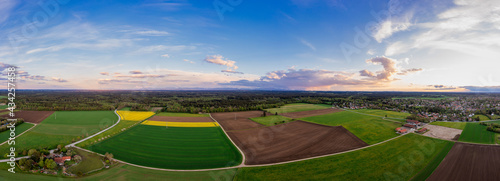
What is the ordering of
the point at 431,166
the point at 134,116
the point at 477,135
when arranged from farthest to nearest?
the point at 134,116
the point at 477,135
the point at 431,166

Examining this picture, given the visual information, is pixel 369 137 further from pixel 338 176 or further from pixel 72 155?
pixel 72 155

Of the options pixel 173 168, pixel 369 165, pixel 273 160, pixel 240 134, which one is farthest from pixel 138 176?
pixel 369 165

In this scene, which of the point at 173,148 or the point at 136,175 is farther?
the point at 173,148

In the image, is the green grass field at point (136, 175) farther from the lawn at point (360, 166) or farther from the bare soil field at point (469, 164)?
the bare soil field at point (469, 164)

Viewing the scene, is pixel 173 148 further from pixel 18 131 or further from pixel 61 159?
Answer: pixel 18 131

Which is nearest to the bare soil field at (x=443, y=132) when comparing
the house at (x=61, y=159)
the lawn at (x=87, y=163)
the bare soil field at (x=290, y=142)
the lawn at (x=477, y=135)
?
the lawn at (x=477, y=135)

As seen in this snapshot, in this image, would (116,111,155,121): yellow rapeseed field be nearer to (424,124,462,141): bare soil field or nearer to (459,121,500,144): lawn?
(424,124,462,141): bare soil field

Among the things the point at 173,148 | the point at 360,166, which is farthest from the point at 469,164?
the point at 173,148
